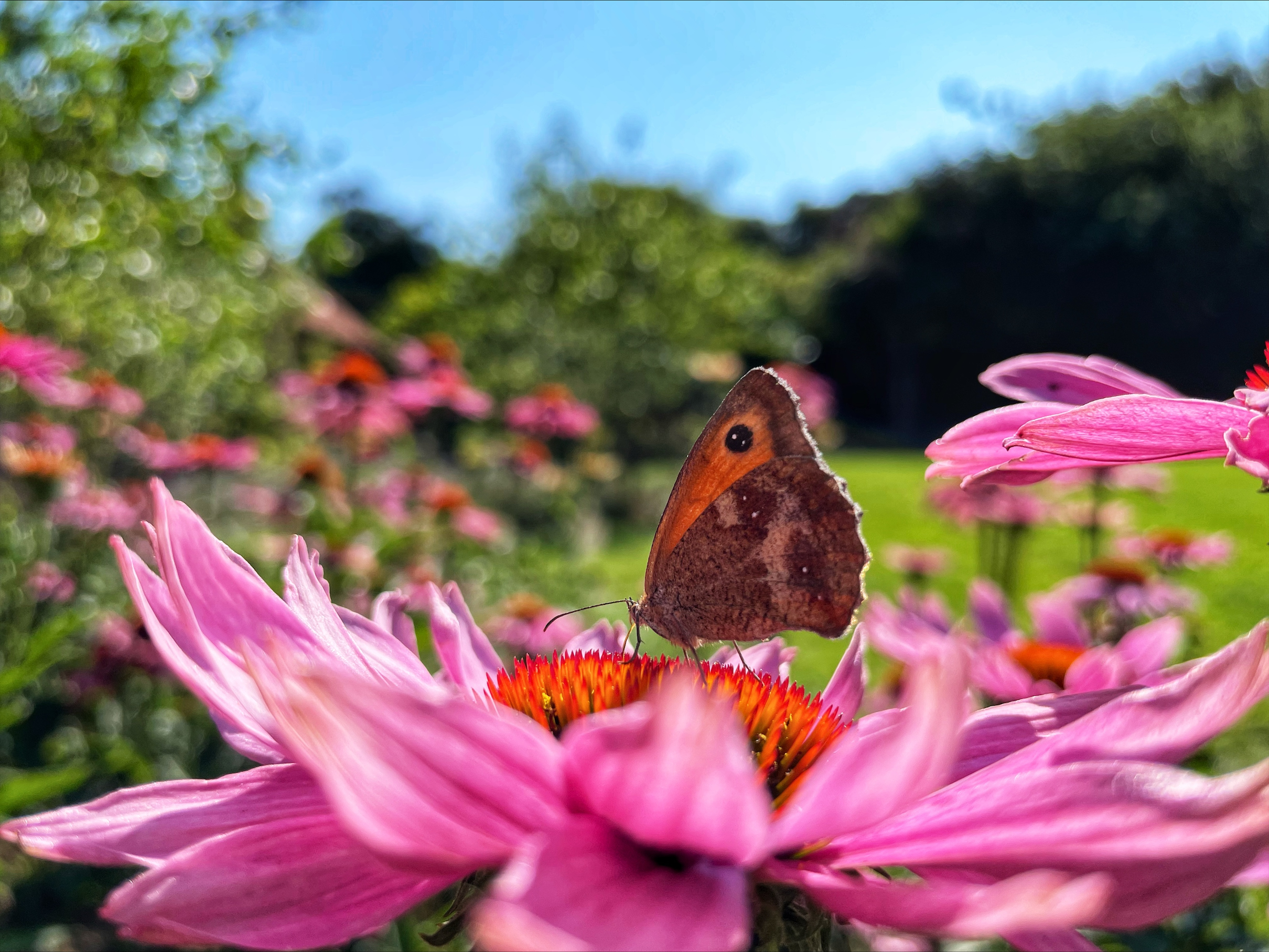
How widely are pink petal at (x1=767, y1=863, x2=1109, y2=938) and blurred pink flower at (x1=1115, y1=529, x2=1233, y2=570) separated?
123 inches

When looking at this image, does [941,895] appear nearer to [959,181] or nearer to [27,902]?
[27,902]

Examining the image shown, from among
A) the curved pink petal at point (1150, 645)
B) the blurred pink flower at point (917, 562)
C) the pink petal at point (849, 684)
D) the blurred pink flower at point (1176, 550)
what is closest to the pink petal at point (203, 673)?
the pink petal at point (849, 684)

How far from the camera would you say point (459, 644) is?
0.65 m

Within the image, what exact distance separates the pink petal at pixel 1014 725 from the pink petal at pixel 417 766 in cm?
25

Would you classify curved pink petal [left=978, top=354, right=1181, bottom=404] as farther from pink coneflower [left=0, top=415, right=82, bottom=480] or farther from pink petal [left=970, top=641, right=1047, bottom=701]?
pink coneflower [left=0, top=415, right=82, bottom=480]

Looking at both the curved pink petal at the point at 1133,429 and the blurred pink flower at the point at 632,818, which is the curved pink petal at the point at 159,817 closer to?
the blurred pink flower at the point at 632,818

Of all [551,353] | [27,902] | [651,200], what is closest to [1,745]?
[27,902]

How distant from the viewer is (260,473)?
17.4 ft

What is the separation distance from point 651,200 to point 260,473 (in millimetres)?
9698

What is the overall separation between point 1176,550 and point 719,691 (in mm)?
3068

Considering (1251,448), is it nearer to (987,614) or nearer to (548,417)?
(987,614)

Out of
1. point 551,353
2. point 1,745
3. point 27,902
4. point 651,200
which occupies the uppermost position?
point 651,200

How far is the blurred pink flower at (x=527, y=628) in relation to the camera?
268cm

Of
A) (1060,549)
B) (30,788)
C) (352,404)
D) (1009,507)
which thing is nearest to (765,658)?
(30,788)
